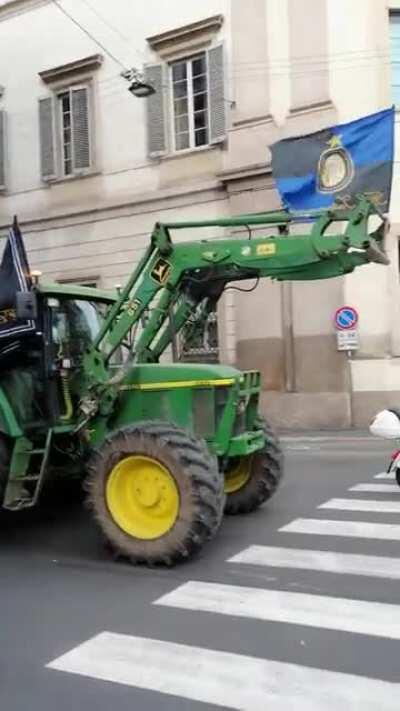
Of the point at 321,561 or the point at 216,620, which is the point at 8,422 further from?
the point at 321,561

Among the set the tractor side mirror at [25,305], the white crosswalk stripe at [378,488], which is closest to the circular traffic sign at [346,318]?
the white crosswalk stripe at [378,488]

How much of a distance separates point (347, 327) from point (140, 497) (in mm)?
9582

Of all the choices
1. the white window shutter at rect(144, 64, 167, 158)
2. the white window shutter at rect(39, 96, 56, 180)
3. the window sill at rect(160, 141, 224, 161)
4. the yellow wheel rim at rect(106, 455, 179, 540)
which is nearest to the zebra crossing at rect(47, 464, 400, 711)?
the yellow wheel rim at rect(106, 455, 179, 540)

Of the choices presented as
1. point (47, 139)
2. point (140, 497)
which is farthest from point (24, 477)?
point (47, 139)

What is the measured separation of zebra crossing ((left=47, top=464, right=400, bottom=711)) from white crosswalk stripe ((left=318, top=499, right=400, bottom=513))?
129 centimetres

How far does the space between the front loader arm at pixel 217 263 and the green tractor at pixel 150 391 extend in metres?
0.01

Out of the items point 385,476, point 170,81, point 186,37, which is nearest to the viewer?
point 385,476

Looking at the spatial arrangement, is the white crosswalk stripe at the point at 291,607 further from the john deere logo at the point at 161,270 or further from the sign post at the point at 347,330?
the sign post at the point at 347,330

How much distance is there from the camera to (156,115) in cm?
1742

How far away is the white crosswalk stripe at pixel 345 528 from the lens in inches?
273

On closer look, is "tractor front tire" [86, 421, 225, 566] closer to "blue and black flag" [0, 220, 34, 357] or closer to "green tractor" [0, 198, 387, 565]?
"green tractor" [0, 198, 387, 565]

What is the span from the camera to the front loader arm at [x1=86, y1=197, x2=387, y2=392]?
6.35 meters

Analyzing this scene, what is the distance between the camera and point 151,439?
6.04 metres

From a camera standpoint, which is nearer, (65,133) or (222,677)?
(222,677)
